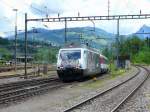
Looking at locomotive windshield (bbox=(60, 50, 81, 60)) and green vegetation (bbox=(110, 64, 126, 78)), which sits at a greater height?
locomotive windshield (bbox=(60, 50, 81, 60))

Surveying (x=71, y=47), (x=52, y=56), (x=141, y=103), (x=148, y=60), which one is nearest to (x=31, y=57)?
(x=52, y=56)

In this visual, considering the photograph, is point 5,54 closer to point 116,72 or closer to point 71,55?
point 116,72

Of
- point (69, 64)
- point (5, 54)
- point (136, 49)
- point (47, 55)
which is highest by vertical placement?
point (136, 49)

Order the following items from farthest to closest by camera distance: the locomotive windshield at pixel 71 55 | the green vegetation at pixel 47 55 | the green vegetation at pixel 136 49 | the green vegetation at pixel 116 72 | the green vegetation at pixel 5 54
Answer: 1. the green vegetation at pixel 136 49
2. the green vegetation at pixel 5 54
3. the green vegetation at pixel 47 55
4. the green vegetation at pixel 116 72
5. the locomotive windshield at pixel 71 55

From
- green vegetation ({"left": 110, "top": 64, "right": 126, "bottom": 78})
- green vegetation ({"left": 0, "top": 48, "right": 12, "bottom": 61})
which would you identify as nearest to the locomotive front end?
green vegetation ({"left": 110, "top": 64, "right": 126, "bottom": 78})

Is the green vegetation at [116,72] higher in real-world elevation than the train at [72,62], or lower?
lower

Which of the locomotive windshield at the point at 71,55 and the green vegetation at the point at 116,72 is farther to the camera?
the green vegetation at the point at 116,72

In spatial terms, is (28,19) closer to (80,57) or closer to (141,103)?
(80,57)

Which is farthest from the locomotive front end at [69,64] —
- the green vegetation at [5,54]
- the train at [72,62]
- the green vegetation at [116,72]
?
the green vegetation at [5,54]

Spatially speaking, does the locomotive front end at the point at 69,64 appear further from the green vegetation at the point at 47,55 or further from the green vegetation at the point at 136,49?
the green vegetation at the point at 136,49

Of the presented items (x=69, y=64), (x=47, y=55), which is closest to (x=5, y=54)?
(x=47, y=55)

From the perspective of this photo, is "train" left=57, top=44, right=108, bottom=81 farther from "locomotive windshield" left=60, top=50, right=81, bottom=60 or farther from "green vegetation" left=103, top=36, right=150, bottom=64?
"green vegetation" left=103, top=36, right=150, bottom=64

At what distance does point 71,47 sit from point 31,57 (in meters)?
115

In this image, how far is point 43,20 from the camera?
4791 cm
